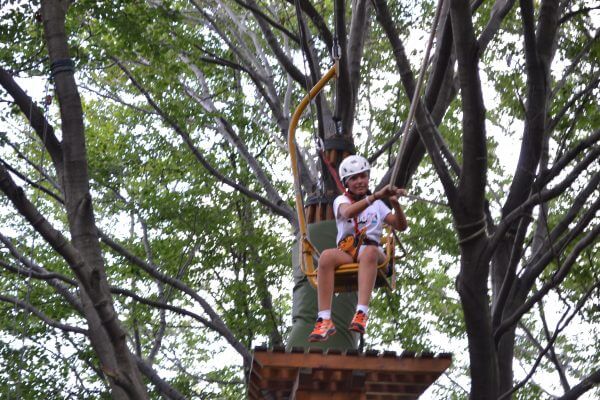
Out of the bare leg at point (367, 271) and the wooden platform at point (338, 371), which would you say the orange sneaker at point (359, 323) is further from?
the wooden platform at point (338, 371)

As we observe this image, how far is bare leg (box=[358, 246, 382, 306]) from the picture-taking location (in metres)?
6.93

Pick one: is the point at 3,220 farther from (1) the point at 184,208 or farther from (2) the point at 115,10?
(2) the point at 115,10

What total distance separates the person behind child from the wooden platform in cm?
24

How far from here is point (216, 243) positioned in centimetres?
1630

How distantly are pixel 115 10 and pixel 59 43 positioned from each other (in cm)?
244

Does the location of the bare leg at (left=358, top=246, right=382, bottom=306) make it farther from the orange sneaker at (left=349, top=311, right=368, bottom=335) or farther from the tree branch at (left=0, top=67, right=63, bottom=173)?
the tree branch at (left=0, top=67, right=63, bottom=173)

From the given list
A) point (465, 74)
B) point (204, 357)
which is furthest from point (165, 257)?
point (465, 74)

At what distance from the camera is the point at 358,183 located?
727cm

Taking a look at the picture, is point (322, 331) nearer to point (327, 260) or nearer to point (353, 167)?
point (327, 260)

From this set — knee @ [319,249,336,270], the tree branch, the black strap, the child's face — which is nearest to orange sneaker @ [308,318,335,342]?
knee @ [319,249,336,270]

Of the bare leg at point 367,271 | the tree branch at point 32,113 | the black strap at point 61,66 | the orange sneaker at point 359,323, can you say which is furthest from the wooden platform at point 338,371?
the black strap at point 61,66

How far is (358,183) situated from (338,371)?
4.26 ft

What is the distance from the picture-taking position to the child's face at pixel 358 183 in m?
7.27

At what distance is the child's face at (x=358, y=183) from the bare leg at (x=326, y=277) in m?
0.46
